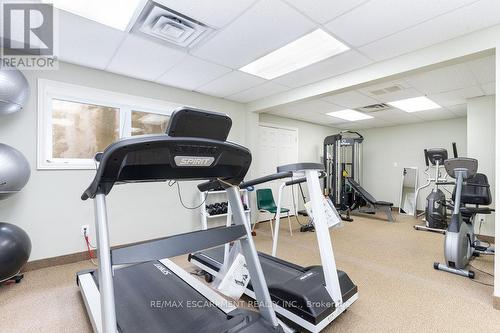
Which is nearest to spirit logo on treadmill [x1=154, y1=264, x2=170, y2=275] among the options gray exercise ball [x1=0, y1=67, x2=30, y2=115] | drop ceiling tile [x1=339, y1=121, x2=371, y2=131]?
gray exercise ball [x1=0, y1=67, x2=30, y2=115]

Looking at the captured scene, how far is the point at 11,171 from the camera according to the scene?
2.24m

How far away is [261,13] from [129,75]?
2.14 metres

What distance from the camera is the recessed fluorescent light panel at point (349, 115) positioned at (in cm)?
540

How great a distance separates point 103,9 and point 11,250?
2172mm

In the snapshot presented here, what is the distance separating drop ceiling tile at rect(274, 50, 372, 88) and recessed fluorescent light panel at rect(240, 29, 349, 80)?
0.09 meters

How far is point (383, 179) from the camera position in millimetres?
6918

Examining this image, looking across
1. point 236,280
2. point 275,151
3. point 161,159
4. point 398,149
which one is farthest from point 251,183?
point 398,149

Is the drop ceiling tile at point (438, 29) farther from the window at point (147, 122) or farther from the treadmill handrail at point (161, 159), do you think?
the window at point (147, 122)

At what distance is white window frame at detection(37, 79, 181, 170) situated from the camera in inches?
110

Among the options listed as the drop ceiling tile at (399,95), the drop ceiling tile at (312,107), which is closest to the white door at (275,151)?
the drop ceiling tile at (312,107)

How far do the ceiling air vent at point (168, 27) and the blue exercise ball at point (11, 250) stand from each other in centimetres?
212

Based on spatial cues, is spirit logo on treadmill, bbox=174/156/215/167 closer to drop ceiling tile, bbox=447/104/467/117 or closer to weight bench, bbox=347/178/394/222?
weight bench, bbox=347/178/394/222

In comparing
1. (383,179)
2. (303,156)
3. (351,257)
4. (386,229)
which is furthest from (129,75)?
(383,179)

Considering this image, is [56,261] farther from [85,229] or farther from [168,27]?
[168,27]
